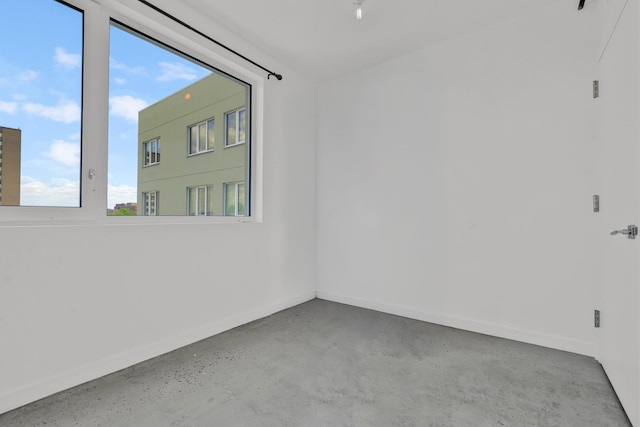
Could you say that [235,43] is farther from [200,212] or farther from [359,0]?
[200,212]

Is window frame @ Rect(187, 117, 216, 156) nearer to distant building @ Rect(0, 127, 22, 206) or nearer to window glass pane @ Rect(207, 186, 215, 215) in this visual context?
window glass pane @ Rect(207, 186, 215, 215)

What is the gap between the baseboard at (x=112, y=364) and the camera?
5.40 feet

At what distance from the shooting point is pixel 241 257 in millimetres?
2885

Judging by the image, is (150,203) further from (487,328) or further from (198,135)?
(487,328)

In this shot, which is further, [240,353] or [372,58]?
[372,58]

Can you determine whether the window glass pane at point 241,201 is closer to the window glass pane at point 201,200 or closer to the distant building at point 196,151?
the distant building at point 196,151

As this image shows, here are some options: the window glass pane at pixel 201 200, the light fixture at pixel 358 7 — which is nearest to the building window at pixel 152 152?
the window glass pane at pixel 201 200

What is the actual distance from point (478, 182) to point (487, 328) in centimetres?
126

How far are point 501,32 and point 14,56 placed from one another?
135 inches

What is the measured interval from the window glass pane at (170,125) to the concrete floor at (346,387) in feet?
3.99

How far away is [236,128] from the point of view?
3.17 metres

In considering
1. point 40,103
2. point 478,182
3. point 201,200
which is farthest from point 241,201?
point 478,182

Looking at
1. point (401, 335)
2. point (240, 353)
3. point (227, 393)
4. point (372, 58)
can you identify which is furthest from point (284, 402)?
point (372, 58)

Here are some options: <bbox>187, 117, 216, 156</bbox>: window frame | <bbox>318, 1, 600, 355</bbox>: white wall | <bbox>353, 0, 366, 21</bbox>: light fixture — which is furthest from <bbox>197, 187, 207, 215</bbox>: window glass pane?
<bbox>353, 0, 366, 21</bbox>: light fixture
